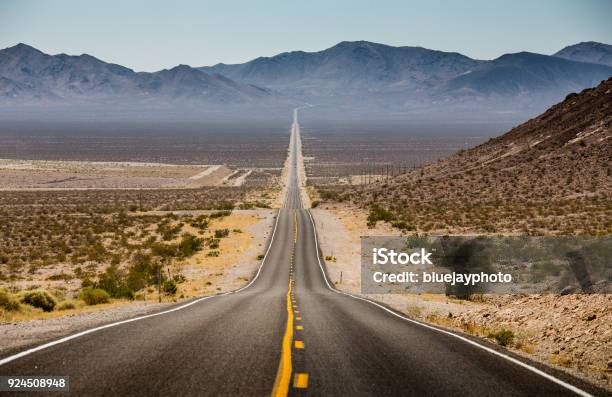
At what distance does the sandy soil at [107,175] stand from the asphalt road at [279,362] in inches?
5210

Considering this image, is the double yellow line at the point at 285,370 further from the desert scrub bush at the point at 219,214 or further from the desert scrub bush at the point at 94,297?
the desert scrub bush at the point at 219,214

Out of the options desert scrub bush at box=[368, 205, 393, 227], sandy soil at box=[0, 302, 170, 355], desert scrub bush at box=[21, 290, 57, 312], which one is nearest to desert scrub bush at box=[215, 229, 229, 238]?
desert scrub bush at box=[368, 205, 393, 227]

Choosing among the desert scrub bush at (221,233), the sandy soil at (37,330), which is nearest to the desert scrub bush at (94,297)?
the sandy soil at (37,330)

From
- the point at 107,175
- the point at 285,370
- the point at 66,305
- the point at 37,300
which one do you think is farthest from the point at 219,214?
the point at 107,175

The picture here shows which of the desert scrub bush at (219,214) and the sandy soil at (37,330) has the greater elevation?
the sandy soil at (37,330)

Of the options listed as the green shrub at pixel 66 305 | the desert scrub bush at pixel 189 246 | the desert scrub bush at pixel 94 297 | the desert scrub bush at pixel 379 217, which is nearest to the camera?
the green shrub at pixel 66 305

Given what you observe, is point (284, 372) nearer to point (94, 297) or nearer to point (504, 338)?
point (504, 338)

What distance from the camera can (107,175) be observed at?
165 metres

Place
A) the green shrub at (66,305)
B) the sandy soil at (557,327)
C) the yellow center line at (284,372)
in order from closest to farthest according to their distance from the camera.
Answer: the yellow center line at (284,372)
the sandy soil at (557,327)
the green shrub at (66,305)

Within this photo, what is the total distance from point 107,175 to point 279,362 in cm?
16594

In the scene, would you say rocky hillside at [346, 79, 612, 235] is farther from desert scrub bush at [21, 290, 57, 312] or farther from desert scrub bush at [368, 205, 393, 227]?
desert scrub bush at [21, 290, 57, 312]

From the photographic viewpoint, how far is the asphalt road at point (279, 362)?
8.68 meters

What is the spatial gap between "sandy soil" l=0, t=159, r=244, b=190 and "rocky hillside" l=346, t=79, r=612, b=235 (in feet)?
203

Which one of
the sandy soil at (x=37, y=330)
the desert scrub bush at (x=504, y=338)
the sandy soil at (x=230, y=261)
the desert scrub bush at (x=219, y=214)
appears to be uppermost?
the sandy soil at (x=37, y=330)
